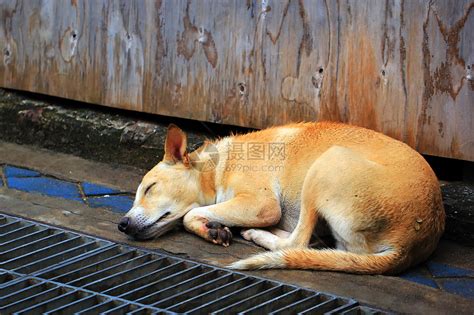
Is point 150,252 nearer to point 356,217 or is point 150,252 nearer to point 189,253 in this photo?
point 189,253

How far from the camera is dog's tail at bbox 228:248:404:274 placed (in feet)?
17.1

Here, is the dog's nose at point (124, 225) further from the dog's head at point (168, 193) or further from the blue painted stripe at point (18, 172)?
the blue painted stripe at point (18, 172)

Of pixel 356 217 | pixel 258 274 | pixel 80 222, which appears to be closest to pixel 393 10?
pixel 356 217

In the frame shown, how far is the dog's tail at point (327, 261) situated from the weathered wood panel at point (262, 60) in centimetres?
101

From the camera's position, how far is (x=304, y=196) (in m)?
5.62

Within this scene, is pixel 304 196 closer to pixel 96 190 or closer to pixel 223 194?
pixel 223 194

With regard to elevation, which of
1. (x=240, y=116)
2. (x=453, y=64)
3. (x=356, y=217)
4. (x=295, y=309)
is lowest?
(x=295, y=309)

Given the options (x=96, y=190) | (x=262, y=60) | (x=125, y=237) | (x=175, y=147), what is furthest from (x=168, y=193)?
(x=262, y=60)

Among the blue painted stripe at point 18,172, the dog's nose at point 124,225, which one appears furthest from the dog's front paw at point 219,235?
the blue painted stripe at point 18,172

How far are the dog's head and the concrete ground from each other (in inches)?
4.0

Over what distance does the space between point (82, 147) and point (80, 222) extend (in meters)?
1.56

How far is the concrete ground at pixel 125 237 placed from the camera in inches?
197

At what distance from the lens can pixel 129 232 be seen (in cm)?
577

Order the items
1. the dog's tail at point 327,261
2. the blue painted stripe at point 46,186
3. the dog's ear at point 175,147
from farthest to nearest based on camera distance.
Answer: the blue painted stripe at point 46,186 < the dog's ear at point 175,147 < the dog's tail at point 327,261
